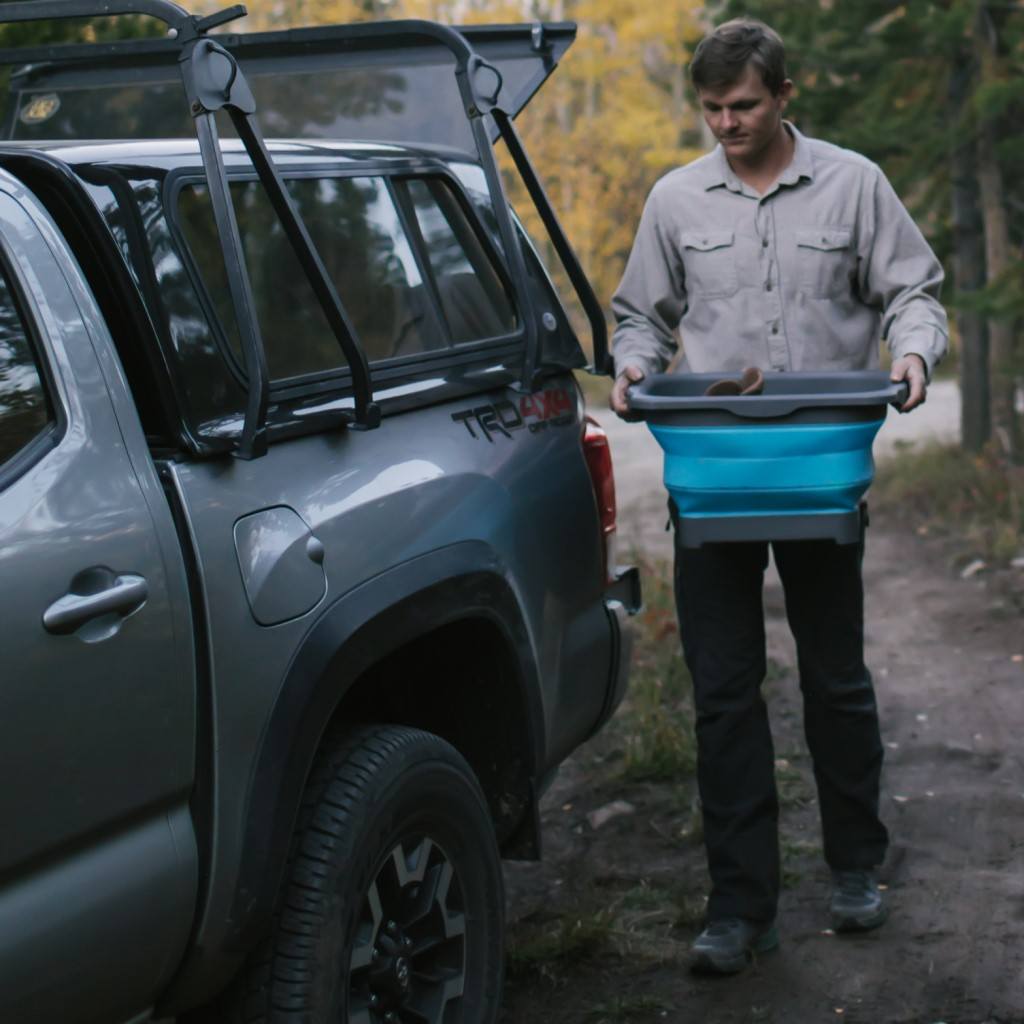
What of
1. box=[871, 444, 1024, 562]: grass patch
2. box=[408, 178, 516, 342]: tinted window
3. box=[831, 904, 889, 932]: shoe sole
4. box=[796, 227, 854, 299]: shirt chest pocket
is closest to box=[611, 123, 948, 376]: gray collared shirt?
box=[796, 227, 854, 299]: shirt chest pocket

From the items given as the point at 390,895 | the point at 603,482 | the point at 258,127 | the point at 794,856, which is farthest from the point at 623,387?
the point at 794,856

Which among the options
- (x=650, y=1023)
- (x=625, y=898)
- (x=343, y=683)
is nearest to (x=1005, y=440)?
(x=625, y=898)

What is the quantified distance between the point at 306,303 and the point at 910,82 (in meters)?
8.43

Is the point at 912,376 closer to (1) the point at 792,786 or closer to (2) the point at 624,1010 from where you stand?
(2) the point at 624,1010

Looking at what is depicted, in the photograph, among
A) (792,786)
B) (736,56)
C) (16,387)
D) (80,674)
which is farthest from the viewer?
(792,786)

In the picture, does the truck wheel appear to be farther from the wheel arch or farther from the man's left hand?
the man's left hand

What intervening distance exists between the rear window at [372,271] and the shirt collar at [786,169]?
600mm

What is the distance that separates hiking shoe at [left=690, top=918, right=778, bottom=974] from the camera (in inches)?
158

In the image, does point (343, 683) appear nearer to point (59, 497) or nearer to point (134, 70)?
point (59, 497)

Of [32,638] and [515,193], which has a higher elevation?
[32,638]

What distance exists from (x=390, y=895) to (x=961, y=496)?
7.67 meters

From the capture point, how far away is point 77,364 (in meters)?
2.50

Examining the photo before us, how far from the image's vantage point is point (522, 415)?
370cm

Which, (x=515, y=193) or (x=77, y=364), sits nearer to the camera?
(x=77, y=364)
